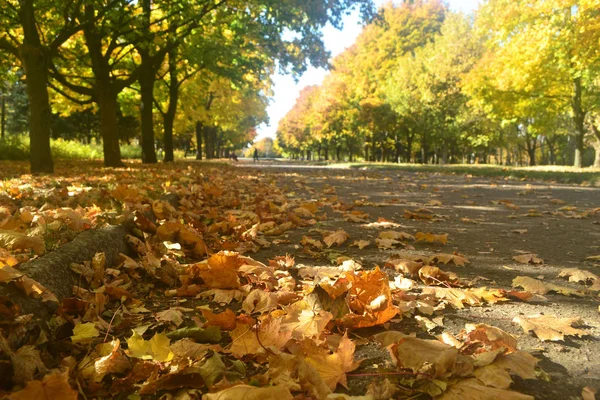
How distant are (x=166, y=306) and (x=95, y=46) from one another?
42.4 ft

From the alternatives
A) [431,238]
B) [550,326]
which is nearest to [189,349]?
[550,326]

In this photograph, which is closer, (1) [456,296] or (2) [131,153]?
(1) [456,296]

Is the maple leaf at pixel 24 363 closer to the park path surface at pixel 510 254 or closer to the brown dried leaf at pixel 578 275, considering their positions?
the park path surface at pixel 510 254

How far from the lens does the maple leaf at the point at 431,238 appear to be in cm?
356

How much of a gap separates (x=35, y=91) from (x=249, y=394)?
34.9 ft

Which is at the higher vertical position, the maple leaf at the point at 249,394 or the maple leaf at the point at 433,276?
the maple leaf at the point at 249,394

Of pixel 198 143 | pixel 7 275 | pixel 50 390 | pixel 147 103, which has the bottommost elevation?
pixel 50 390

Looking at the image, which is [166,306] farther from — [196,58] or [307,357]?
[196,58]

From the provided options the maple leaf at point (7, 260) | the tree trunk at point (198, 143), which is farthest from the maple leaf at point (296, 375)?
the tree trunk at point (198, 143)

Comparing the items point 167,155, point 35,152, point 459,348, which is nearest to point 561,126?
point 167,155

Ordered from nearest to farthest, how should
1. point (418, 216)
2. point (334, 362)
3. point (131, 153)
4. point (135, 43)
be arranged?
point (334, 362) → point (418, 216) → point (135, 43) → point (131, 153)

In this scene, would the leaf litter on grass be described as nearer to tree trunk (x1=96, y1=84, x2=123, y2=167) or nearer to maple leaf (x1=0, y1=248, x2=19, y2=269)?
maple leaf (x1=0, y1=248, x2=19, y2=269)

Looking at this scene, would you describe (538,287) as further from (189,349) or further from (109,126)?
(109,126)

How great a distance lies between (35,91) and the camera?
9.53 m
